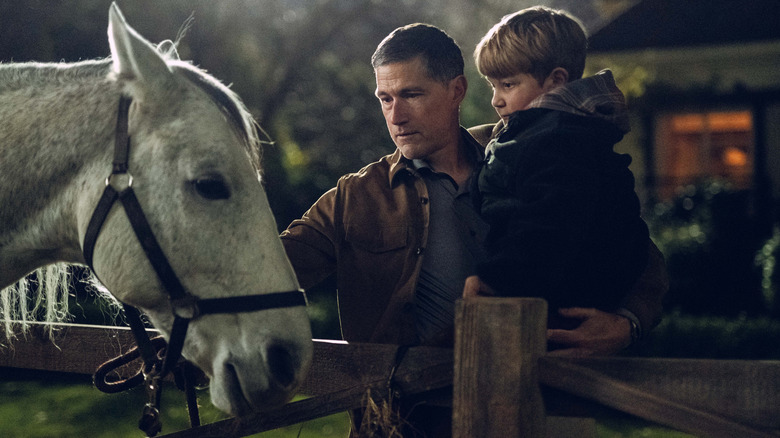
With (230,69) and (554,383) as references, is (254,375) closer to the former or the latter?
(554,383)

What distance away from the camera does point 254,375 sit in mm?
1955

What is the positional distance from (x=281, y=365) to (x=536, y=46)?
1150mm

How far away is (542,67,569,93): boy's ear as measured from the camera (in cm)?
226

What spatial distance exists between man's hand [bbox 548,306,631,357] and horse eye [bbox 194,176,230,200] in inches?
36.4

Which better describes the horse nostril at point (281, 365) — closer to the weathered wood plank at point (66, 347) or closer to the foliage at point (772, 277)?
the weathered wood plank at point (66, 347)

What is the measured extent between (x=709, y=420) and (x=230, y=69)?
1186cm

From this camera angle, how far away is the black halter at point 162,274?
200cm

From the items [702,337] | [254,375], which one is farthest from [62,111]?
[702,337]

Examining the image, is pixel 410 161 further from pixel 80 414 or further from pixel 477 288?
pixel 80 414

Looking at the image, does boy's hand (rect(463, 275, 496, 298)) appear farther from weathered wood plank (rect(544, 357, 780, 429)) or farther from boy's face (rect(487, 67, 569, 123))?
boy's face (rect(487, 67, 569, 123))

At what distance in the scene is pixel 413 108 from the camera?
284 centimetres

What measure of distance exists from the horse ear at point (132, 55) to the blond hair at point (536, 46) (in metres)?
0.96

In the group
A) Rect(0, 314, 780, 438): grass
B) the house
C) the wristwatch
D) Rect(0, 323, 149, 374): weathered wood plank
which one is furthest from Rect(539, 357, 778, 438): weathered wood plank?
the house

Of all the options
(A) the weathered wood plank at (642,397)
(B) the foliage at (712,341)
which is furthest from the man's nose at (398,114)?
(B) the foliage at (712,341)
